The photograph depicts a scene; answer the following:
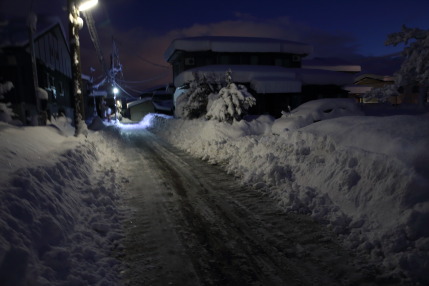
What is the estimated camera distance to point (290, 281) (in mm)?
3168

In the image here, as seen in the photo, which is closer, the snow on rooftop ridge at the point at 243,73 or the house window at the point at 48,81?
the house window at the point at 48,81

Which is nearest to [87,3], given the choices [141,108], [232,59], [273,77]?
[273,77]

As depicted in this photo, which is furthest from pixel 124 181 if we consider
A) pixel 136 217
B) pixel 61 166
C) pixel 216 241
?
pixel 216 241

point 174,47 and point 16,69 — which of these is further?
point 174,47

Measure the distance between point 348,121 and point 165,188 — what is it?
499cm

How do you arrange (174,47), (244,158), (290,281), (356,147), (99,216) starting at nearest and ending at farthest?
(290,281) → (99,216) → (356,147) → (244,158) → (174,47)

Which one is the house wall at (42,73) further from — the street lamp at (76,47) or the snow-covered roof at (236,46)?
the snow-covered roof at (236,46)

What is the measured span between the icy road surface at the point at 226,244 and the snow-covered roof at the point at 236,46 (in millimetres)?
21448

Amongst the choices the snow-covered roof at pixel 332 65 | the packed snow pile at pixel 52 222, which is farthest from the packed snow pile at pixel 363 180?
the snow-covered roof at pixel 332 65

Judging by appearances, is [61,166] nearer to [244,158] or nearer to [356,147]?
[244,158]

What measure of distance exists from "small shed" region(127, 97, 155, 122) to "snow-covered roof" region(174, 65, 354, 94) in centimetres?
2449

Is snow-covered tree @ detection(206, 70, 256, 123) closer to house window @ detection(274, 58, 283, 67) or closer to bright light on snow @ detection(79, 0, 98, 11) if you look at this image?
bright light on snow @ detection(79, 0, 98, 11)

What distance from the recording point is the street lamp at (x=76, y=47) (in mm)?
10062

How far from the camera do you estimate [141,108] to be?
48.7m
